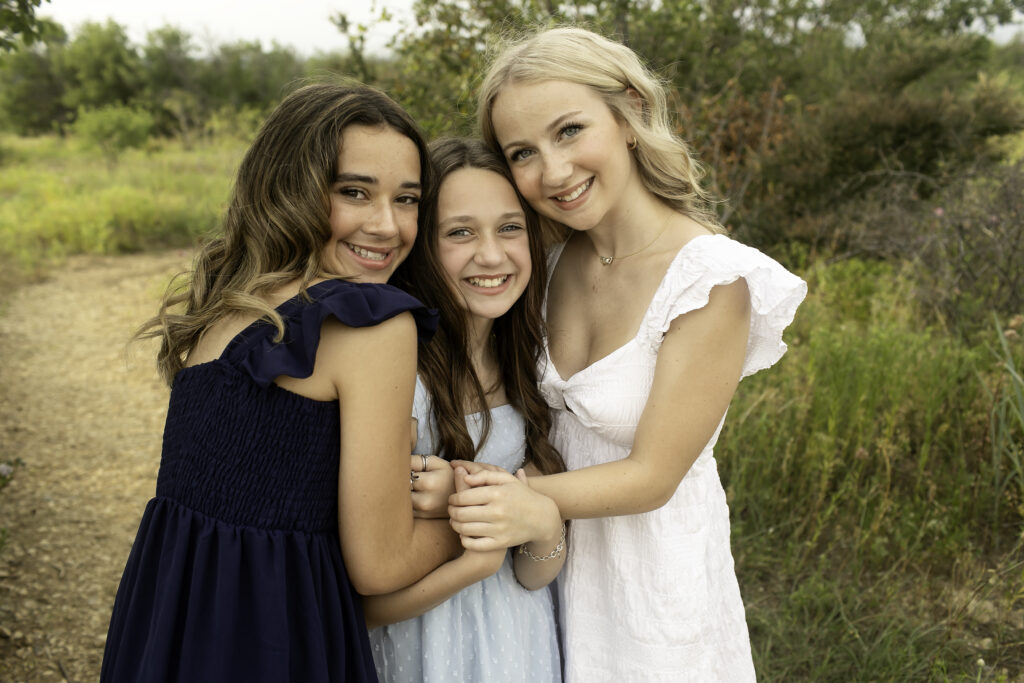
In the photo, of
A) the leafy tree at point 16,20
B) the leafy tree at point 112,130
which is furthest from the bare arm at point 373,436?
the leafy tree at point 112,130

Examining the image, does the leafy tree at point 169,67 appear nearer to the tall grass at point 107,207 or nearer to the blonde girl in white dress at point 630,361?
the tall grass at point 107,207

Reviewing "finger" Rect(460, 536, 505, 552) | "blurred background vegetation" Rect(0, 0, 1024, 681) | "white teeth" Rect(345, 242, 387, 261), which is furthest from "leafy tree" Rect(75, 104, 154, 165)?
"finger" Rect(460, 536, 505, 552)

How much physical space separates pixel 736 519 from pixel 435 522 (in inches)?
78.4

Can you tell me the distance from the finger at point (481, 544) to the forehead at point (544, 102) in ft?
3.25

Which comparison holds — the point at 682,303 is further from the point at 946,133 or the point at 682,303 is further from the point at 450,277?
the point at 946,133

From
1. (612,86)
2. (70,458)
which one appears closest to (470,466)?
(612,86)

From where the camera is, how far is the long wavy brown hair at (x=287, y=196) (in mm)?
1528

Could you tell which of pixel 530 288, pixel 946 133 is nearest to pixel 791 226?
pixel 946 133

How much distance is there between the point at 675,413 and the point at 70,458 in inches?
167

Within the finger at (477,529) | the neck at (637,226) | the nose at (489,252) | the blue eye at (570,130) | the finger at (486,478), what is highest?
the blue eye at (570,130)

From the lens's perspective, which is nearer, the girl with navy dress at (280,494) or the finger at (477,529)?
the girl with navy dress at (280,494)

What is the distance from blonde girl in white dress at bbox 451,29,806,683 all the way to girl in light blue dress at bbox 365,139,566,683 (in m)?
0.07

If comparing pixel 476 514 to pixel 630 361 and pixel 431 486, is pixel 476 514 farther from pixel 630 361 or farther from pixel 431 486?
pixel 630 361

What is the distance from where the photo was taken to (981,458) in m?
3.07
